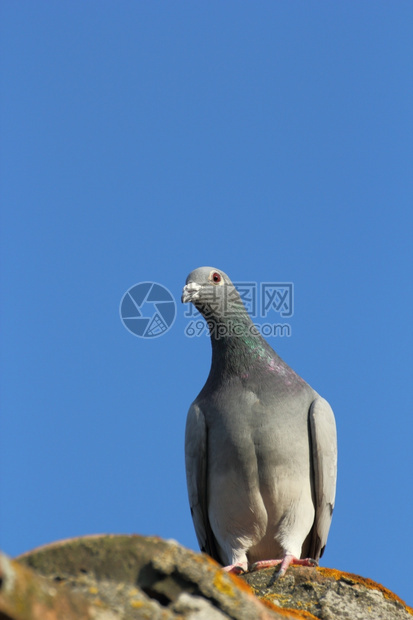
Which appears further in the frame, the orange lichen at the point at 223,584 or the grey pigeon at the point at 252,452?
the grey pigeon at the point at 252,452

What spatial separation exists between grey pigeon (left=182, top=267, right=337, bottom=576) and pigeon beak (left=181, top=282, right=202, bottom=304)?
12 millimetres

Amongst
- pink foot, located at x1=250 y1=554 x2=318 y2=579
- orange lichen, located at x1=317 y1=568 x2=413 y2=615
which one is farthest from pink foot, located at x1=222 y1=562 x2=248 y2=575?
orange lichen, located at x1=317 y1=568 x2=413 y2=615

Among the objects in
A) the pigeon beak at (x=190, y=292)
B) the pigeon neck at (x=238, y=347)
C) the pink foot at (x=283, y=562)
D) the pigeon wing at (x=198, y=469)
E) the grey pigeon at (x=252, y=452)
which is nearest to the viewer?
the pink foot at (x=283, y=562)

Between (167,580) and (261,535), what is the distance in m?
5.03

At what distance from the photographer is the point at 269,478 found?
25.8ft

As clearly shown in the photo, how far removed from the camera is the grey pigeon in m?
7.92

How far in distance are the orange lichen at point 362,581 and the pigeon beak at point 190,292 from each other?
3744mm

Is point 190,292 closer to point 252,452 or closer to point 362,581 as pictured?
point 252,452

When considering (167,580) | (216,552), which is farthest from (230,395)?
(167,580)

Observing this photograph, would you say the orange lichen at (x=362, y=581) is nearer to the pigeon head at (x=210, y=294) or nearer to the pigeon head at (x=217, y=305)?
the pigeon head at (x=217, y=305)

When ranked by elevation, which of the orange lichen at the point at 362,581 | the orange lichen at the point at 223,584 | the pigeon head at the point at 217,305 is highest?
the pigeon head at the point at 217,305

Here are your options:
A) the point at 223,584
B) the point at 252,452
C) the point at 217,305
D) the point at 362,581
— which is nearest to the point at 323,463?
the point at 252,452

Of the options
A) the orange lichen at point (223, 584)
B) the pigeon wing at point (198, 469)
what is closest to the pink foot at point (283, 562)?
the pigeon wing at point (198, 469)

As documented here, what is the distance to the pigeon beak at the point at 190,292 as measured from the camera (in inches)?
344
